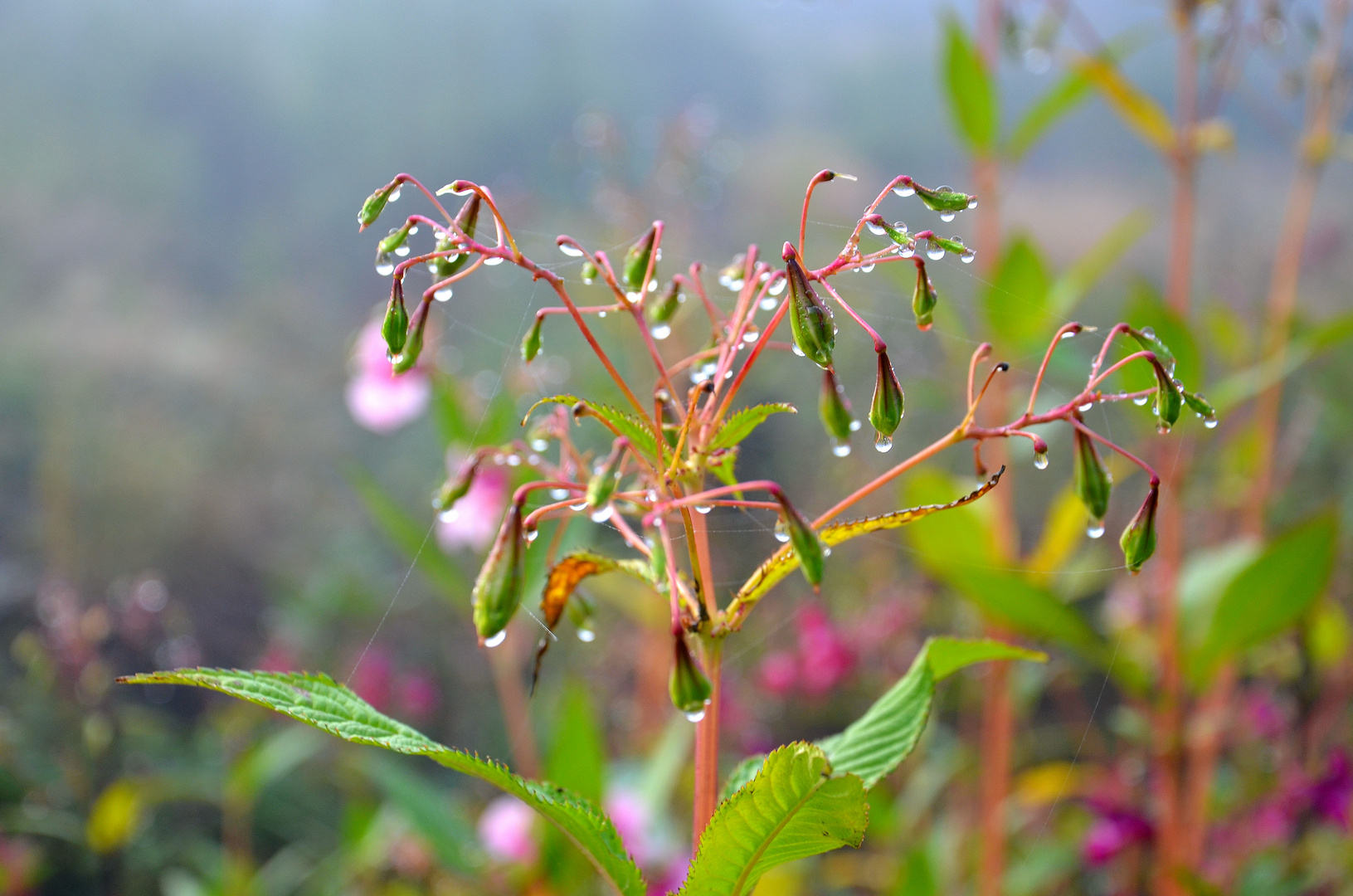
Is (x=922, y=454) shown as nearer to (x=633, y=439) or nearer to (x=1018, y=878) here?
(x=633, y=439)

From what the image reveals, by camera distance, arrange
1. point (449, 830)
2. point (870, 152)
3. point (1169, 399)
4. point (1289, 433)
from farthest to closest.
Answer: point (870, 152), point (1289, 433), point (449, 830), point (1169, 399)

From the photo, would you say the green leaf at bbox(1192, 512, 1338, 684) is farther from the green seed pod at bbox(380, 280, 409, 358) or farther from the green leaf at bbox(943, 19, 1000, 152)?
the green seed pod at bbox(380, 280, 409, 358)

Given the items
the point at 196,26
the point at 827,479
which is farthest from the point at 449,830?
the point at 196,26

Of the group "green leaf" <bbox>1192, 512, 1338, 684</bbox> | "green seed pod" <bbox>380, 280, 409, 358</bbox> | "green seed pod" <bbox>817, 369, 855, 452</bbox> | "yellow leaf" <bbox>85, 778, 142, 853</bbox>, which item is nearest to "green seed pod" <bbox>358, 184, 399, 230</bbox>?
"green seed pod" <bbox>380, 280, 409, 358</bbox>

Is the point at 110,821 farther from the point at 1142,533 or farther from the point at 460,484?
the point at 1142,533

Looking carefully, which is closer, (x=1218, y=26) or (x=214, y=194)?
(x=1218, y=26)

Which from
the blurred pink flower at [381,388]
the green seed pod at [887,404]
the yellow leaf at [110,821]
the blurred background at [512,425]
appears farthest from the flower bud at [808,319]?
the yellow leaf at [110,821]
